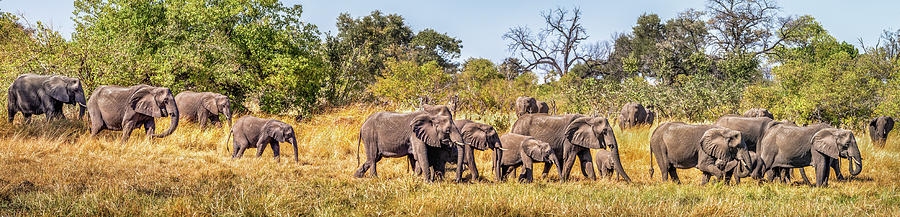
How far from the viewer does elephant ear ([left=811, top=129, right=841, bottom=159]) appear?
332 inches

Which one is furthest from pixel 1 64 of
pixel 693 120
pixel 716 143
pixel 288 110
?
pixel 693 120

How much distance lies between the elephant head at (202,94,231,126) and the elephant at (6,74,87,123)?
303 centimetres

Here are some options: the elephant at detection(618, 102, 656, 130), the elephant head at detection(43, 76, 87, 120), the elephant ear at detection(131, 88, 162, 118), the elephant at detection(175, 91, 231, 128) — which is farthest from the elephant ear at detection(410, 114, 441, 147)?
the elephant at detection(618, 102, 656, 130)

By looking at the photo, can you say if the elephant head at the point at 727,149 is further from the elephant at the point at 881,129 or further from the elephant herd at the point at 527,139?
the elephant at the point at 881,129

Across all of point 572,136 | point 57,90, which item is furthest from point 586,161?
point 57,90

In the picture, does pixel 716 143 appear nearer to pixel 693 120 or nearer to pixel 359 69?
pixel 359 69

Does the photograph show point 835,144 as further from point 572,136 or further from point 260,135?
point 260,135

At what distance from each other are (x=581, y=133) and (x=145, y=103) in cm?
751

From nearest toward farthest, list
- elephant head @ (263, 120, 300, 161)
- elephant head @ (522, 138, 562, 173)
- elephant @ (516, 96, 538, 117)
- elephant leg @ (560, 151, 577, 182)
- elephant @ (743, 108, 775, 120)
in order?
elephant head @ (522, 138, 562, 173)
elephant leg @ (560, 151, 577, 182)
elephant head @ (263, 120, 300, 161)
elephant @ (743, 108, 775, 120)
elephant @ (516, 96, 538, 117)

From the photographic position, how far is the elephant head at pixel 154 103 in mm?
10062

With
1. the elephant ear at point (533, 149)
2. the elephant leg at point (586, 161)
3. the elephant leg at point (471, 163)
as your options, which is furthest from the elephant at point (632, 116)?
the elephant leg at point (471, 163)

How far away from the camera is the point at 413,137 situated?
771cm

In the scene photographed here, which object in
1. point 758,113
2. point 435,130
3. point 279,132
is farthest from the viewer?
point 758,113

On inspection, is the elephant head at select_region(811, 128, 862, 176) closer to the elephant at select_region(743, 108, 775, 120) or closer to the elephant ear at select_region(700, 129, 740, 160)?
the elephant ear at select_region(700, 129, 740, 160)
